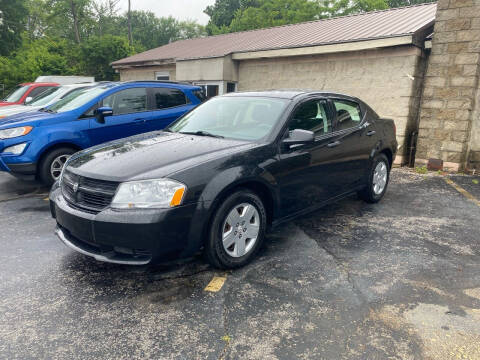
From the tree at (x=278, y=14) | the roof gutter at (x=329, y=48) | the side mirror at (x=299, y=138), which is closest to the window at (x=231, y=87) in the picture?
the roof gutter at (x=329, y=48)

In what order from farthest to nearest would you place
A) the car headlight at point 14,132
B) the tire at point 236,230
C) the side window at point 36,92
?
the side window at point 36,92
the car headlight at point 14,132
the tire at point 236,230

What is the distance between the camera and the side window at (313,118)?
396 centimetres

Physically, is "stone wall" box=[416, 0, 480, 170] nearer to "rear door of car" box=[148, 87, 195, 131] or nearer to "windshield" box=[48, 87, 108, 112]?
"rear door of car" box=[148, 87, 195, 131]

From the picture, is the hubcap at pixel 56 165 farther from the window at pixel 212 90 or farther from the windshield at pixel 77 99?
the window at pixel 212 90

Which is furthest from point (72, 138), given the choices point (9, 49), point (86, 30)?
point (86, 30)

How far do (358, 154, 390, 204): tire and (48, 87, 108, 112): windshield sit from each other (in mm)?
4540

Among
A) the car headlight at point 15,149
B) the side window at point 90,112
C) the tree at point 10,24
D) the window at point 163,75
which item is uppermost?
the tree at point 10,24

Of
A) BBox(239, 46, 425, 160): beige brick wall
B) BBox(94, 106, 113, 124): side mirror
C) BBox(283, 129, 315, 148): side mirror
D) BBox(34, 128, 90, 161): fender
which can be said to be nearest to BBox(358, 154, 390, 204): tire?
BBox(283, 129, 315, 148): side mirror

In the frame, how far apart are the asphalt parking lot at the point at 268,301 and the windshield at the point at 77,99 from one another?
2464 millimetres

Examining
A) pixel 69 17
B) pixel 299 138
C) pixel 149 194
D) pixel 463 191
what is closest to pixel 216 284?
pixel 149 194

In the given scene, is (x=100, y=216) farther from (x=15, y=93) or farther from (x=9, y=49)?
(x=9, y=49)

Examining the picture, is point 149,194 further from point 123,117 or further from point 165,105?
point 165,105

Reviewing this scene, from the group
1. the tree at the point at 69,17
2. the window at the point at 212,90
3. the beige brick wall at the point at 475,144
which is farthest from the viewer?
the tree at the point at 69,17

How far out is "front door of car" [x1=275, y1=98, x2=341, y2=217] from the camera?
3740mm
